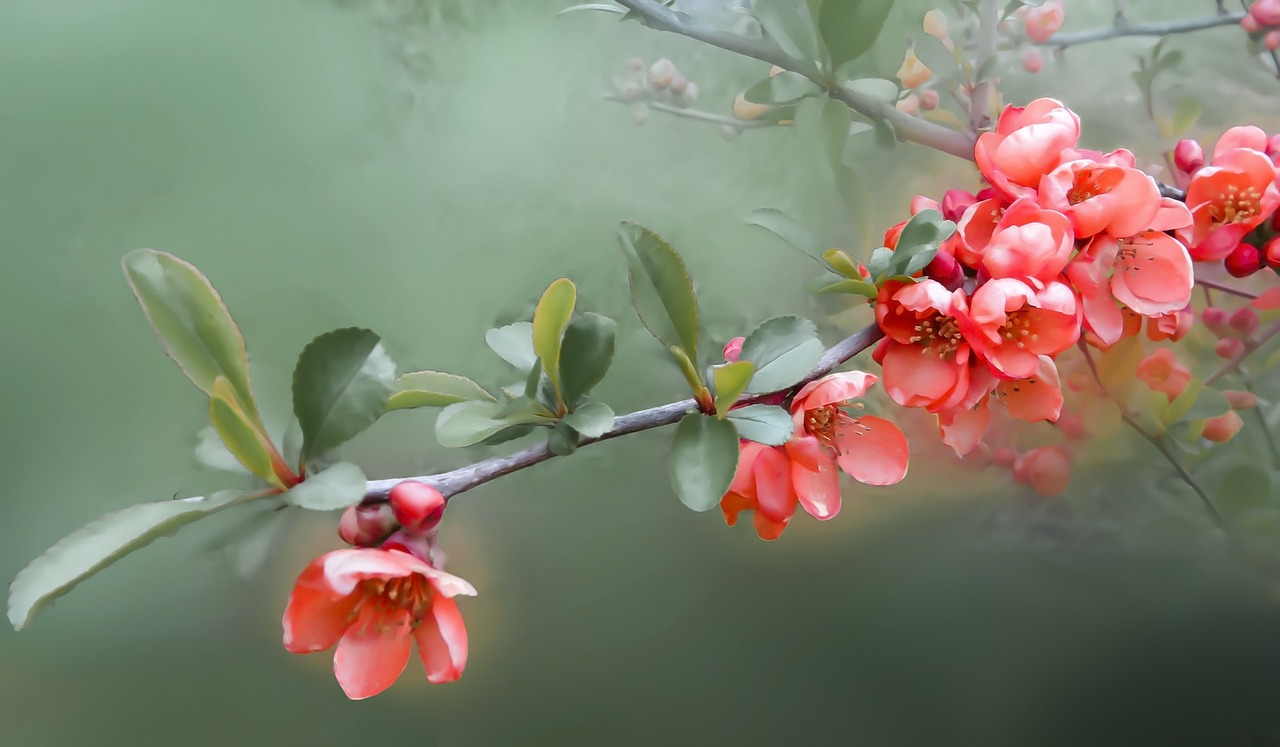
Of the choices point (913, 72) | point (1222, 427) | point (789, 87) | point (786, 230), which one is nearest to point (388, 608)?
point (786, 230)

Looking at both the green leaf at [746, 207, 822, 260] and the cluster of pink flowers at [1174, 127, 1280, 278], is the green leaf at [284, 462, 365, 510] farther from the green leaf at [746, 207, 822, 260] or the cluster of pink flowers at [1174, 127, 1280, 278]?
the cluster of pink flowers at [1174, 127, 1280, 278]

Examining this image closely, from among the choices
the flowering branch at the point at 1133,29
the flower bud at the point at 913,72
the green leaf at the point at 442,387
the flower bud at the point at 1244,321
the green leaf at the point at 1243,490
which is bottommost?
the green leaf at the point at 1243,490

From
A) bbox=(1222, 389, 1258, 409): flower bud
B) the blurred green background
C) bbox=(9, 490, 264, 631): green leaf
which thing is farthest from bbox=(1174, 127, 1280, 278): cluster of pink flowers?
bbox=(9, 490, 264, 631): green leaf

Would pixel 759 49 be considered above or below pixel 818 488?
above

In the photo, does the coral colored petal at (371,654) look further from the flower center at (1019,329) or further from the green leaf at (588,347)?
the flower center at (1019,329)

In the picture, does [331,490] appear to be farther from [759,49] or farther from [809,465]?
[759,49]

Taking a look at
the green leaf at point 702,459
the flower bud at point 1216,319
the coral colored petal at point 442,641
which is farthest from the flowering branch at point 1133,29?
the coral colored petal at point 442,641
